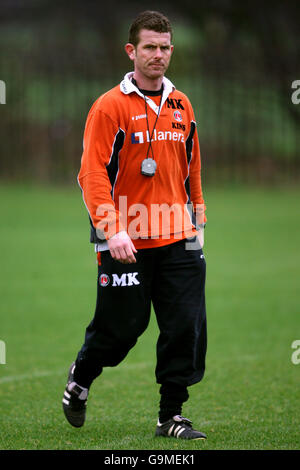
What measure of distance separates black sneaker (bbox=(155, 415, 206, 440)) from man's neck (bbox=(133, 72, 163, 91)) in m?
2.05

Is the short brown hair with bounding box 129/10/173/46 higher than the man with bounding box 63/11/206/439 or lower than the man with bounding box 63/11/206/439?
higher

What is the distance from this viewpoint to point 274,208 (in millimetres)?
19391

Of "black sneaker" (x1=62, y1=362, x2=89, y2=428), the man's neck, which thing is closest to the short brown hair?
the man's neck

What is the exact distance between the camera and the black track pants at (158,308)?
5027mm

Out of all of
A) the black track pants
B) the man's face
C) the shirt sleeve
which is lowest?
the black track pants

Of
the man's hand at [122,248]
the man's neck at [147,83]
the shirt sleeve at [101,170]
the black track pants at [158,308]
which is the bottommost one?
the black track pants at [158,308]

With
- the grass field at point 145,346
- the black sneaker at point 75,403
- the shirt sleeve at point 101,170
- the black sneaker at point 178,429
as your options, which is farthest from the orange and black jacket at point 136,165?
the grass field at point 145,346

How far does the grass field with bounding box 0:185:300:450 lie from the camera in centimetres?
538

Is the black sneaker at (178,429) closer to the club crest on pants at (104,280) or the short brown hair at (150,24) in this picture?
the club crest on pants at (104,280)

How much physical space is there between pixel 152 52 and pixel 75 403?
2267 millimetres

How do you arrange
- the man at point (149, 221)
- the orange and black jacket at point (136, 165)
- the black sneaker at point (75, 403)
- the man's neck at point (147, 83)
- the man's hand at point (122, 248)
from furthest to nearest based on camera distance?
the black sneaker at point (75, 403), the man's neck at point (147, 83), the man at point (149, 221), the orange and black jacket at point (136, 165), the man's hand at point (122, 248)

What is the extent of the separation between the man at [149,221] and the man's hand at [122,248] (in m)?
0.12

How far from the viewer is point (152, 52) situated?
196 inches

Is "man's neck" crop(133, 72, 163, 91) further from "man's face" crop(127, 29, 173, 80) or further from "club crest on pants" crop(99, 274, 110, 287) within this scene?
"club crest on pants" crop(99, 274, 110, 287)
